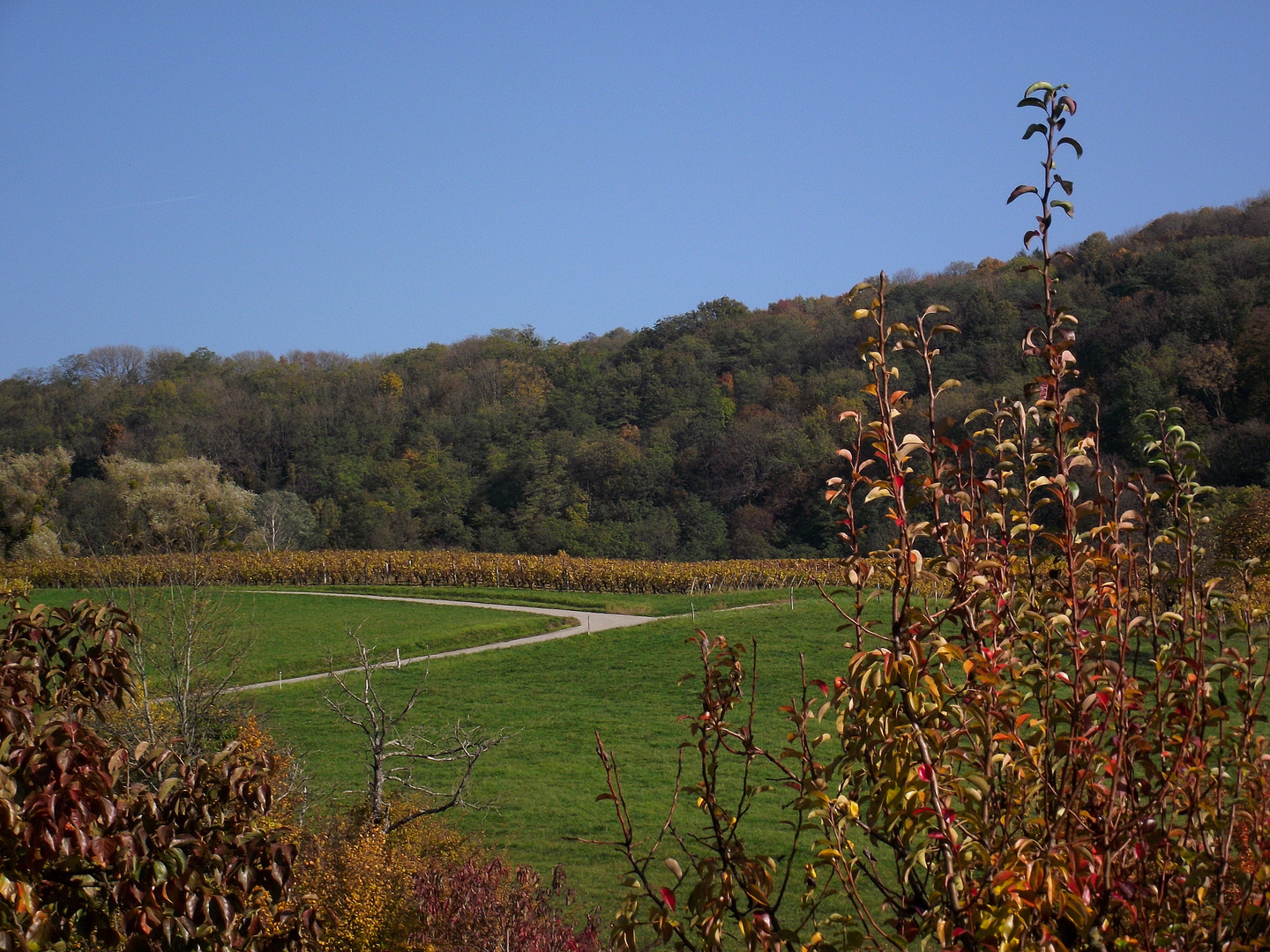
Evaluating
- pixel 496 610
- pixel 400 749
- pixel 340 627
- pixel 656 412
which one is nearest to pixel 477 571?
pixel 496 610

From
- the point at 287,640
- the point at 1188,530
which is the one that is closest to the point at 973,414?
the point at 1188,530

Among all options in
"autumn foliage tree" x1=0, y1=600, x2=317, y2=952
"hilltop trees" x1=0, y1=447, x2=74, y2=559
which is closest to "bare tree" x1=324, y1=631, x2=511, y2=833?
"autumn foliage tree" x1=0, y1=600, x2=317, y2=952

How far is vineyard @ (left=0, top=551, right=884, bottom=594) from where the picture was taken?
31078 mm

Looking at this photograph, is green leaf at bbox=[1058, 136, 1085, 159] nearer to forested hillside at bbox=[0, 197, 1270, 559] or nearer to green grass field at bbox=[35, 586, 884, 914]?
green grass field at bbox=[35, 586, 884, 914]

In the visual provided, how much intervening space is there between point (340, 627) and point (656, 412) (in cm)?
2942

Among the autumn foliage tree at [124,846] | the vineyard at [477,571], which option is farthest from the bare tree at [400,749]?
the vineyard at [477,571]

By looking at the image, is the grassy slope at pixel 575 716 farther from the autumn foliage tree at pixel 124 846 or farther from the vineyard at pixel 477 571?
the vineyard at pixel 477 571

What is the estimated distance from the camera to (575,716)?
15172 millimetres

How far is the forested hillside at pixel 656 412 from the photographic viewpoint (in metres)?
37.1

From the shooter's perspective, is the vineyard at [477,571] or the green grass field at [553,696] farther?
the vineyard at [477,571]

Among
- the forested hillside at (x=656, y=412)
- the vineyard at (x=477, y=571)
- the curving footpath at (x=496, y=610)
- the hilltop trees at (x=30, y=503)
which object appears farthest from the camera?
the hilltop trees at (x=30, y=503)

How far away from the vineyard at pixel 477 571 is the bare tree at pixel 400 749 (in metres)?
13.8

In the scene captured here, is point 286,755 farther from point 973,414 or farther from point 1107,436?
point 1107,436

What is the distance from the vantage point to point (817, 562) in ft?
103
